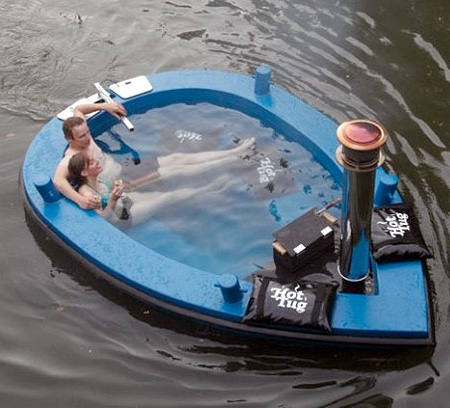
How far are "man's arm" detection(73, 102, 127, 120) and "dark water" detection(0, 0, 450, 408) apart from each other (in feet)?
2.90

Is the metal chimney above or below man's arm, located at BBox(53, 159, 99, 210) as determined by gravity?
above

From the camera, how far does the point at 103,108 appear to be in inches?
220

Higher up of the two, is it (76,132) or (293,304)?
(293,304)

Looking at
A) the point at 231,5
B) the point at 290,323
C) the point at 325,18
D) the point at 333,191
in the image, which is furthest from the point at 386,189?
the point at 231,5

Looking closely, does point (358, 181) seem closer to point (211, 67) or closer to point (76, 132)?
point (76, 132)

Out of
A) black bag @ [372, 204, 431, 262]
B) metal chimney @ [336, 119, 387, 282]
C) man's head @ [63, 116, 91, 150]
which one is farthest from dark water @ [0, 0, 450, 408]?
man's head @ [63, 116, 91, 150]

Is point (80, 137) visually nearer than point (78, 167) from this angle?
No

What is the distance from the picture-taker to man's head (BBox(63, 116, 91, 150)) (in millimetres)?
5020

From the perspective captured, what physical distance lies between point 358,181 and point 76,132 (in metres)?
2.65

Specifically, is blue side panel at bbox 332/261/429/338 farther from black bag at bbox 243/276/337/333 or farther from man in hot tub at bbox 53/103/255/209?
man in hot tub at bbox 53/103/255/209

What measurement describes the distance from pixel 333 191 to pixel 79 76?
3.58 meters

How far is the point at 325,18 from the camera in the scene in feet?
25.0

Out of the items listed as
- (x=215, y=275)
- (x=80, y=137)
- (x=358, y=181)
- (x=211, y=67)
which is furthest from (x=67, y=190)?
(x=211, y=67)

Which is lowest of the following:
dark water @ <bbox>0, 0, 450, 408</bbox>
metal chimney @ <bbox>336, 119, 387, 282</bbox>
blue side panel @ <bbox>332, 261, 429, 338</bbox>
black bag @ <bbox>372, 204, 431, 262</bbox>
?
dark water @ <bbox>0, 0, 450, 408</bbox>
